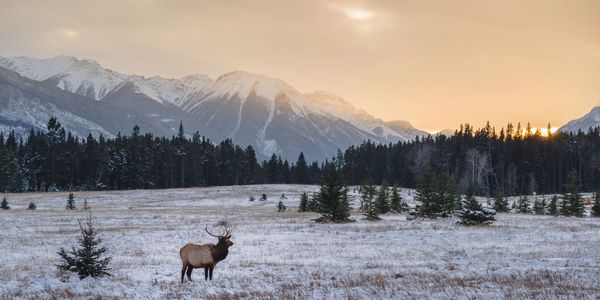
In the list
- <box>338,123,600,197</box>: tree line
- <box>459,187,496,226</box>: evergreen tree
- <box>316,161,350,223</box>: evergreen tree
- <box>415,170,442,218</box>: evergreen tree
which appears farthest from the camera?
<box>338,123,600,197</box>: tree line

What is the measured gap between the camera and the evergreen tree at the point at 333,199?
44.1m

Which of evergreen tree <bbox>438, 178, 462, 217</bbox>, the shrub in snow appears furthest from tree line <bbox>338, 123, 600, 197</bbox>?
evergreen tree <bbox>438, 178, 462, 217</bbox>

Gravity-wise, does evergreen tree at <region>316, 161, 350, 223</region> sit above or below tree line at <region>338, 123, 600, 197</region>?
below

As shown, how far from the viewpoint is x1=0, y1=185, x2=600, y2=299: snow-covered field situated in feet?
45.5

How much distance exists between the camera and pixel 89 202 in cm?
8050

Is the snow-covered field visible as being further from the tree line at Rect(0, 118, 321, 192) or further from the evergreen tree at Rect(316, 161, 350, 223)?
the tree line at Rect(0, 118, 321, 192)

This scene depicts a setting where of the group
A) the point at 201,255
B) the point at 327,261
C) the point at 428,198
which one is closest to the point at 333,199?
the point at 428,198

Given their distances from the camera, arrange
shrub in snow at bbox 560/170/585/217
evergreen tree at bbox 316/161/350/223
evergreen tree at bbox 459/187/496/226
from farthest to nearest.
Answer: shrub in snow at bbox 560/170/585/217
evergreen tree at bbox 316/161/350/223
evergreen tree at bbox 459/187/496/226

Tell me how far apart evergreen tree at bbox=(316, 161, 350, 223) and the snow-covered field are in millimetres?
1823

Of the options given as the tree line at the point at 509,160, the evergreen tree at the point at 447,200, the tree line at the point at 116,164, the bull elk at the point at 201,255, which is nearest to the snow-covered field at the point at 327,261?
the bull elk at the point at 201,255

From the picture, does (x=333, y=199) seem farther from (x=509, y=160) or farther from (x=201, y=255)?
(x=509, y=160)

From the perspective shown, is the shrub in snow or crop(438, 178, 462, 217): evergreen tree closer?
crop(438, 178, 462, 217): evergreen tree

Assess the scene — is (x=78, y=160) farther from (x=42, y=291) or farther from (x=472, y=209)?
(x=42, y=291)

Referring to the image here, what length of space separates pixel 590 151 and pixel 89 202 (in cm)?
11355
